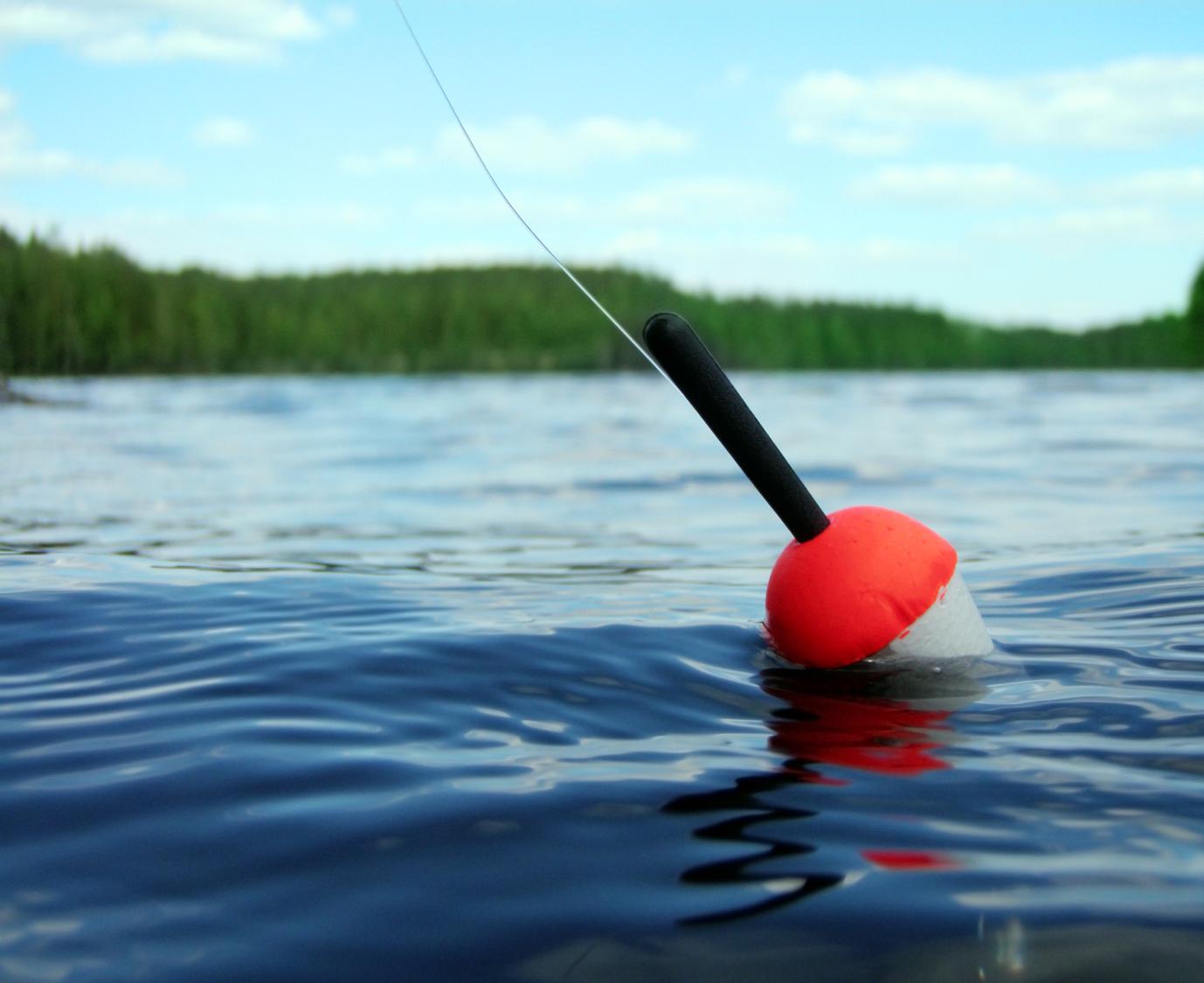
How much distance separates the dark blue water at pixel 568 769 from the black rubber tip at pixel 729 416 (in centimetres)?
58

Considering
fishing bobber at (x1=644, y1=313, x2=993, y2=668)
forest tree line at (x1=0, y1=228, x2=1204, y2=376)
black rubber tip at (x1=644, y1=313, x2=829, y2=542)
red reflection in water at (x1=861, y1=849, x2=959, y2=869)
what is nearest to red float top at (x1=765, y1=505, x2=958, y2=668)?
fishing bobber at (x1=644, y1=313, x2=993, y2=668)

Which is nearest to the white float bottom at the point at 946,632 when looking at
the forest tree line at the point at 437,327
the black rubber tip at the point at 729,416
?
the black rubber tip at the point at 729,416

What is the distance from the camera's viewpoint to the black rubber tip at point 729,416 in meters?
3.66

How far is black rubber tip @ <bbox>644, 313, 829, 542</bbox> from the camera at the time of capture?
3.66 metres

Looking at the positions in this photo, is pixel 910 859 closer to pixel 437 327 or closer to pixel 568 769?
pixel 568 769

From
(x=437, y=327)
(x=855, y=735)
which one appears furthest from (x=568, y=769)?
(x=437, y=327)

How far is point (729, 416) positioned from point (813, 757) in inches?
41.7

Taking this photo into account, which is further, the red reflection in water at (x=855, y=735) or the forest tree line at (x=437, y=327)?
the forest tree line at (x=437, y=327)

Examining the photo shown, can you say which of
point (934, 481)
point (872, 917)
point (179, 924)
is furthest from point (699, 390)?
point (934, 481)

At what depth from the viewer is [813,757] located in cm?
332

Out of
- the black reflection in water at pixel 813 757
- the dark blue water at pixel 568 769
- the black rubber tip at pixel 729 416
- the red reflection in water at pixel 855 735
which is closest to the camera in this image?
the dark blue water at pixel 568 769

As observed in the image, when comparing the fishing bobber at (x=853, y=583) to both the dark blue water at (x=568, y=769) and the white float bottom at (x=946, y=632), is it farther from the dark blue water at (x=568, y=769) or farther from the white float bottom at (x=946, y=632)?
the dark blue water at (x=568, y=769)

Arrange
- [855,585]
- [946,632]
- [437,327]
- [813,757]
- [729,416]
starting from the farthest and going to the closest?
[437,327], [946,632], [855,585], [729,416], [813,757]

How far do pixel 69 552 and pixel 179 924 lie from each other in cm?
527
